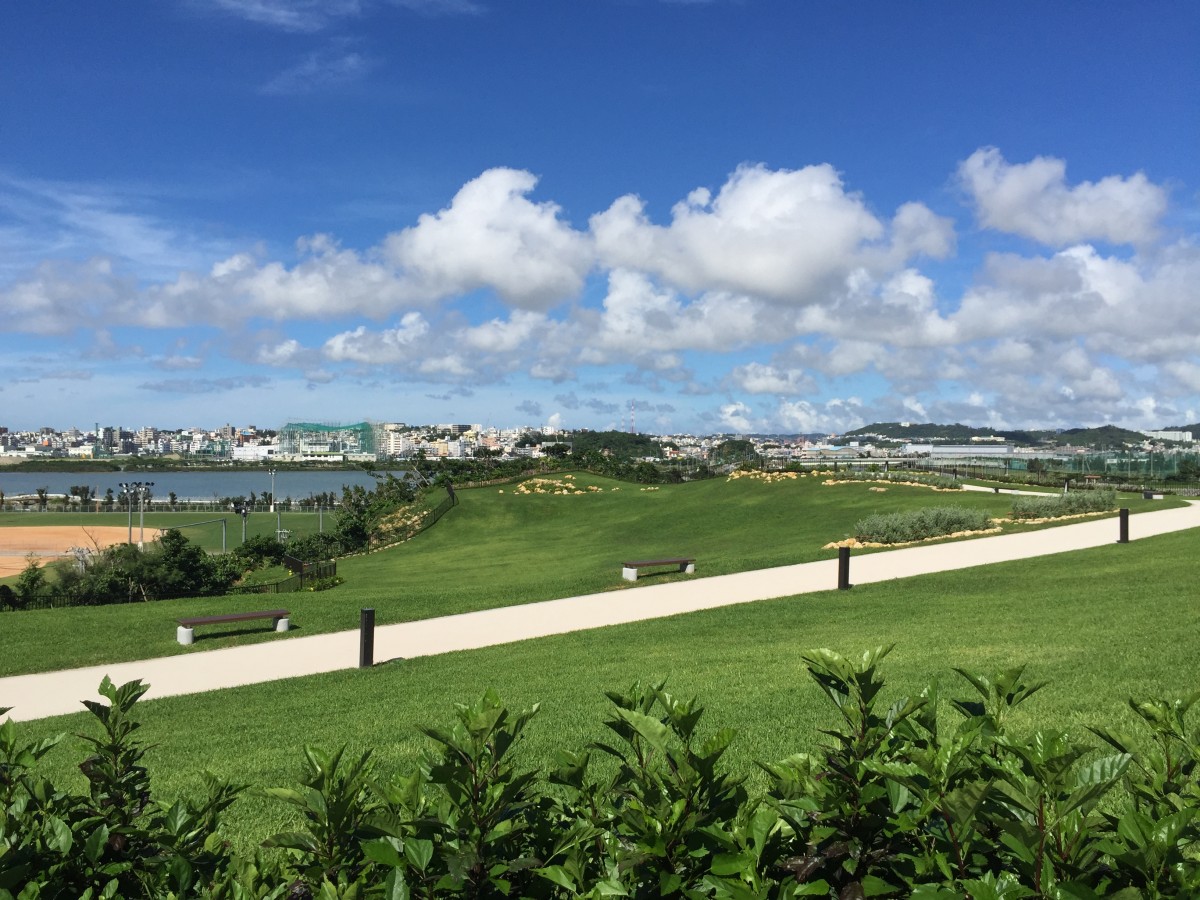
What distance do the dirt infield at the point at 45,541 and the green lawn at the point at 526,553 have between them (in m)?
20.5

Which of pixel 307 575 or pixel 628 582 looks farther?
pixel 307 575

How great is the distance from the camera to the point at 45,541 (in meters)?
51.9

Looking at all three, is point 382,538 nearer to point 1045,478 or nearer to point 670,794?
point 1045,478

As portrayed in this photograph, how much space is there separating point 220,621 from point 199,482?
169 meters

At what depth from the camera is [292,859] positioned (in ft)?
7.09

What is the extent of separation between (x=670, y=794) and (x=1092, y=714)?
18.2 ft

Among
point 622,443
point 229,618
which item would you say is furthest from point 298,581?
point 622,443

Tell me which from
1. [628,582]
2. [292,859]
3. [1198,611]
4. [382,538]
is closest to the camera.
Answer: [292,859]

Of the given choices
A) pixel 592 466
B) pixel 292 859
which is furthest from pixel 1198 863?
pixel 592 466

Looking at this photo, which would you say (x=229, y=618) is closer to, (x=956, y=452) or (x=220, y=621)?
(x=220, y=621)

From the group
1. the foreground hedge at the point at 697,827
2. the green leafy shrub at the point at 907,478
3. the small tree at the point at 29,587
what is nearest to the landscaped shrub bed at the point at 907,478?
the green leafy shrub at the point at 907,478

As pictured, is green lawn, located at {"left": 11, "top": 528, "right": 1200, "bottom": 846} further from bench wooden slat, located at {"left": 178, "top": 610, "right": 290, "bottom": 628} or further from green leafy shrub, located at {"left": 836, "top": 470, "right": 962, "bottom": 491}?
green leafy shrub, located at {"left": 836, "top": 470, "right": 962, "bottom": 491}

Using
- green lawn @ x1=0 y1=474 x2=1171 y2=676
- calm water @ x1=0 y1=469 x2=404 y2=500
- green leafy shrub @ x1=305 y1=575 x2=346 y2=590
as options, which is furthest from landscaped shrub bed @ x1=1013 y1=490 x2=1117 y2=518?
calm water @ x1=0 y1=469 x2=404 y2=500

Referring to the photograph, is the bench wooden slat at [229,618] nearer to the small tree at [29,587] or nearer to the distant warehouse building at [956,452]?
the small tree at [29,587]
